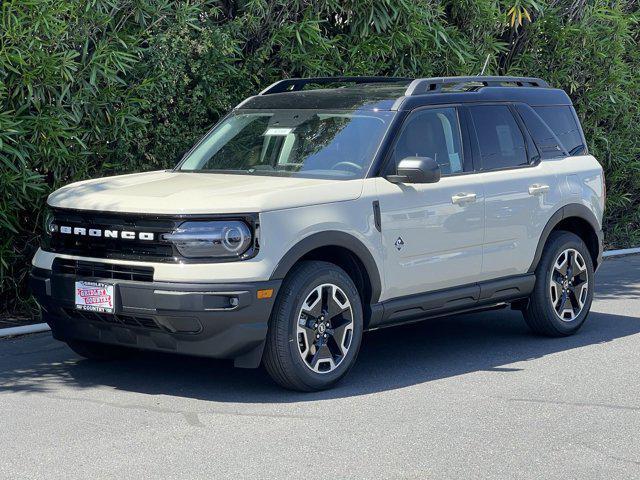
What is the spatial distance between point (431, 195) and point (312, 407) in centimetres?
176

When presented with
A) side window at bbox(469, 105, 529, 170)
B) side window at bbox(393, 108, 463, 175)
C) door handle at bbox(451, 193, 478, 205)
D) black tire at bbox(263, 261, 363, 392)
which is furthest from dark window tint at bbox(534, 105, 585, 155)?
black tire at bbox(263, 261, 363, 392)

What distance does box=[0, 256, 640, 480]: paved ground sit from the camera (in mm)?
5707

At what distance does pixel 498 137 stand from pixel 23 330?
12.6ft

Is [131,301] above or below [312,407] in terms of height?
above

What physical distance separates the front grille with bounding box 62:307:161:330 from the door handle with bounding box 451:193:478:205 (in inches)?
89.3

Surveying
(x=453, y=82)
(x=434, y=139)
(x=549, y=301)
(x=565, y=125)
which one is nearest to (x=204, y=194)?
(x=434, y=139)

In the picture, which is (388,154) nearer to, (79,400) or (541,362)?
(541,362)

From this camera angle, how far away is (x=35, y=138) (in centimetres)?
919

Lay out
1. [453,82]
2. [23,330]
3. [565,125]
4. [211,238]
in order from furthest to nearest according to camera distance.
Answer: [565,125], [23,330], [453,82], [211,238]

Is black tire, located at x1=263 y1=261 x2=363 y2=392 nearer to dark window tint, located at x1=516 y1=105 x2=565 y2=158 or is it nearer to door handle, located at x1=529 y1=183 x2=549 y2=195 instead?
door handle, located at x1=529 y1=183 x2=549 y2=195

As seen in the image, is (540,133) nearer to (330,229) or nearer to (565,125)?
(565,125)

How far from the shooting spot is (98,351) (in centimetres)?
796

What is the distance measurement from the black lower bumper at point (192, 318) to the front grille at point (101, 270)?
60 millimetres

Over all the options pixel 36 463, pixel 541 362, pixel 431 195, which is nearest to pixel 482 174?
pixel 431 195
